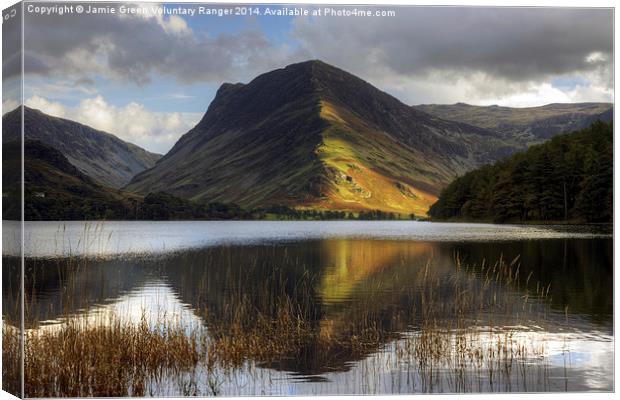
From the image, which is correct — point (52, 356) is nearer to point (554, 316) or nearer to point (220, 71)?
point (220, 71)

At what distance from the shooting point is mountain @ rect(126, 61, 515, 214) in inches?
1381

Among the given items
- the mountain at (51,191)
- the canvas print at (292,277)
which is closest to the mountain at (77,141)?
the canvas print at (292,277)

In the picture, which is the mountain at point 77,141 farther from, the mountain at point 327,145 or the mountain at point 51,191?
the mountain at point 327,145

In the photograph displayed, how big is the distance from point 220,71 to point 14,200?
761cm

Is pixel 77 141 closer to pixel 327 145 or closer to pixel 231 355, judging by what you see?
pixel 327 145

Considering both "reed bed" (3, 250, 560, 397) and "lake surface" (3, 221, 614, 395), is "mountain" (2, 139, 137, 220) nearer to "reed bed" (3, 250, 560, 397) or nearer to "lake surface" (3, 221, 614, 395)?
"lake surface" (3, 221, 614, 395)

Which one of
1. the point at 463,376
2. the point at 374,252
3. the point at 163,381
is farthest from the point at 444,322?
the point at 374,252

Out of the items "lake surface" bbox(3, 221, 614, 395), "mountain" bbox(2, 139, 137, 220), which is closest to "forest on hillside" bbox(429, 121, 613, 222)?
"lake surface" bbox(3, 221, 614, 395)

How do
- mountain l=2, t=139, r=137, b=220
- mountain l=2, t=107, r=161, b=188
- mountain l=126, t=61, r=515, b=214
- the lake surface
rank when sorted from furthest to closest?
mountain l=126, t=61, r=515, b=214 → mountain l=2, t=139, r=137, b=220 → the lake surface → mountain l=2, t=107, r=161, b=188

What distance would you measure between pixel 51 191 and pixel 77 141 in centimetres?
3850

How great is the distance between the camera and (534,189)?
1762 inches

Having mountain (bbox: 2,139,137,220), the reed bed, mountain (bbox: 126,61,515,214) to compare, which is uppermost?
mountain (bbox: 126,61,515,214)

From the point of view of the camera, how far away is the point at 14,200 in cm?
1000

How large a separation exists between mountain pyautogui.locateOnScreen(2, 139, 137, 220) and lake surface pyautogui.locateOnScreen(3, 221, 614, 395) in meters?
1.13
